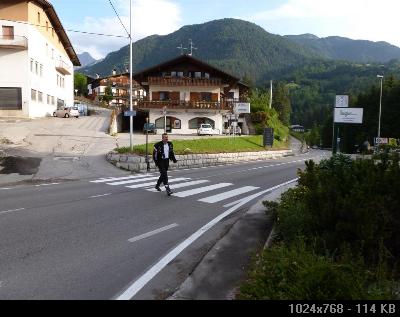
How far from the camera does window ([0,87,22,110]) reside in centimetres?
4291

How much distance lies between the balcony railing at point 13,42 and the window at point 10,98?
4028 millimetres

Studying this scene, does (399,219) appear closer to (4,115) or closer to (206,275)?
(206,275)

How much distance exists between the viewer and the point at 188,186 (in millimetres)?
16938

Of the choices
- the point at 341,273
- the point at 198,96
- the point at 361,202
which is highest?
the point at 198,96

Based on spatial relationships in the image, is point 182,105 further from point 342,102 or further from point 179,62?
point 342,102

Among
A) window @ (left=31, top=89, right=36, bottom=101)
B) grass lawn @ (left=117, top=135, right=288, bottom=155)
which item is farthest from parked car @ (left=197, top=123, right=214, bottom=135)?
window @ (left=31, top=89, right=36, bottom=101)

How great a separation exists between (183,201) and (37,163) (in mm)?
10800

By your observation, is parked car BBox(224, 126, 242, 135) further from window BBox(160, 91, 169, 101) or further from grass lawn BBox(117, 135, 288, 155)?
grass lawn BBox(117, 135, 288, 155)

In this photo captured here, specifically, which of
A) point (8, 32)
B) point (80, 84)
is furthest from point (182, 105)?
point (80, 84)

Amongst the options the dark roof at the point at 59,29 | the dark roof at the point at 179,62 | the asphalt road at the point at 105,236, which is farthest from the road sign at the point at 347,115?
the dark roof at the point at 179,62

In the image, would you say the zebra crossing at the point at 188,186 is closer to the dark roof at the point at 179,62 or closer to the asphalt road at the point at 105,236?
the asphalt road at the point at 105,236

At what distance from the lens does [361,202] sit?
5660 millimetres

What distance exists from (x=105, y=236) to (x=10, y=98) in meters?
39.0
